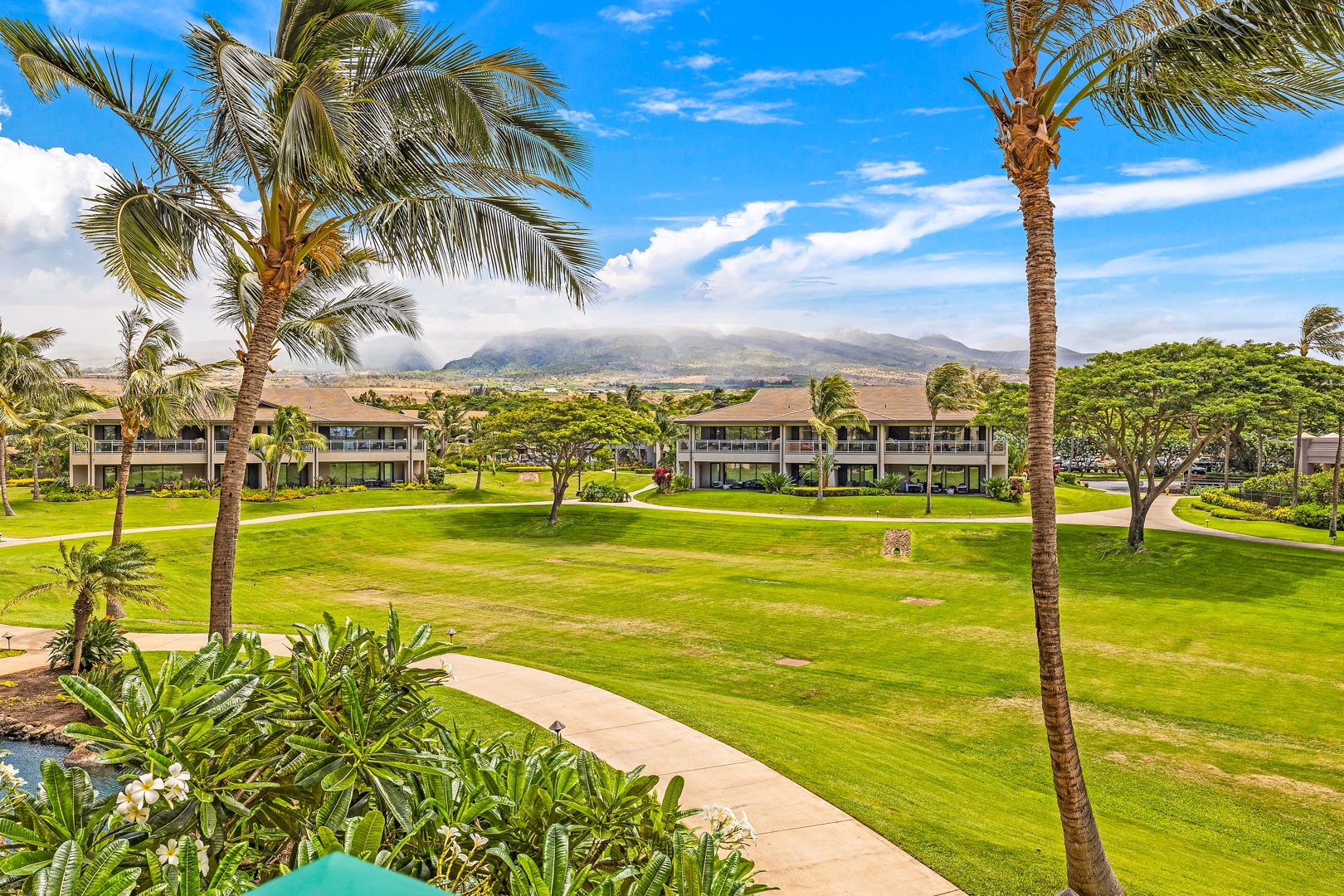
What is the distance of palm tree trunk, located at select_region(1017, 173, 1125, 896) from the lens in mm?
6766

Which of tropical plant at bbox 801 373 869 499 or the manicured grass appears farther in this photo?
tropical plant at bbox 801 373 869 499

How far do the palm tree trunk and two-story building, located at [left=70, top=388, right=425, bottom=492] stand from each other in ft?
147

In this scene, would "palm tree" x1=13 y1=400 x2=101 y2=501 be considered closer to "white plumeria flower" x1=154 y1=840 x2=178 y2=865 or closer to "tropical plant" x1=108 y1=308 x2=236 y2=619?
"tropical plant" x1=108 y1=308 x2=236 y2=619

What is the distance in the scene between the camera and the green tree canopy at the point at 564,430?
138 feet

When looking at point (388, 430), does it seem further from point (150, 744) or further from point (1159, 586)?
point (150, 744)

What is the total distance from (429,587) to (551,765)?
23.9 metres

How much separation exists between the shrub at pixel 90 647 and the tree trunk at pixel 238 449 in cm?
485

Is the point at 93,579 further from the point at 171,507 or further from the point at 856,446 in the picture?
the point at 856,446

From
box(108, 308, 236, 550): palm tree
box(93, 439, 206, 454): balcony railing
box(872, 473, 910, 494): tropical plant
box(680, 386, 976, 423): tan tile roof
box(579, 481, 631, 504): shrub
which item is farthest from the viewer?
box(680, 386, 976, 423): tan tile roof

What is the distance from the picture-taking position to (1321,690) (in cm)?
1598

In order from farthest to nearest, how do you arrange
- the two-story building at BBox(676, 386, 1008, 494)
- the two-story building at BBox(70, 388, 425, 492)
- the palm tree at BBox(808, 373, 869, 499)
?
1. the two-story building at BBox(676, 386, 1008, 494)
2. the two-story building at BBox(70, 388, 425, 492)
3. the palm tree at BBox(808, 373, 869, 499)

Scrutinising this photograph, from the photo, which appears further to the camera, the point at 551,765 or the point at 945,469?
the point at 945,469

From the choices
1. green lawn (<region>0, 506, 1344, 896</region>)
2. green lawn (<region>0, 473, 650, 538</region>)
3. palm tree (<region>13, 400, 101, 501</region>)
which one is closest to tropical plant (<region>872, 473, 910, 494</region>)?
green lawn (<region>0, 506, 1344, 896</region>)

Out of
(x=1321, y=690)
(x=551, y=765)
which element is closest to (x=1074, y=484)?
(x=1321, y=690)
